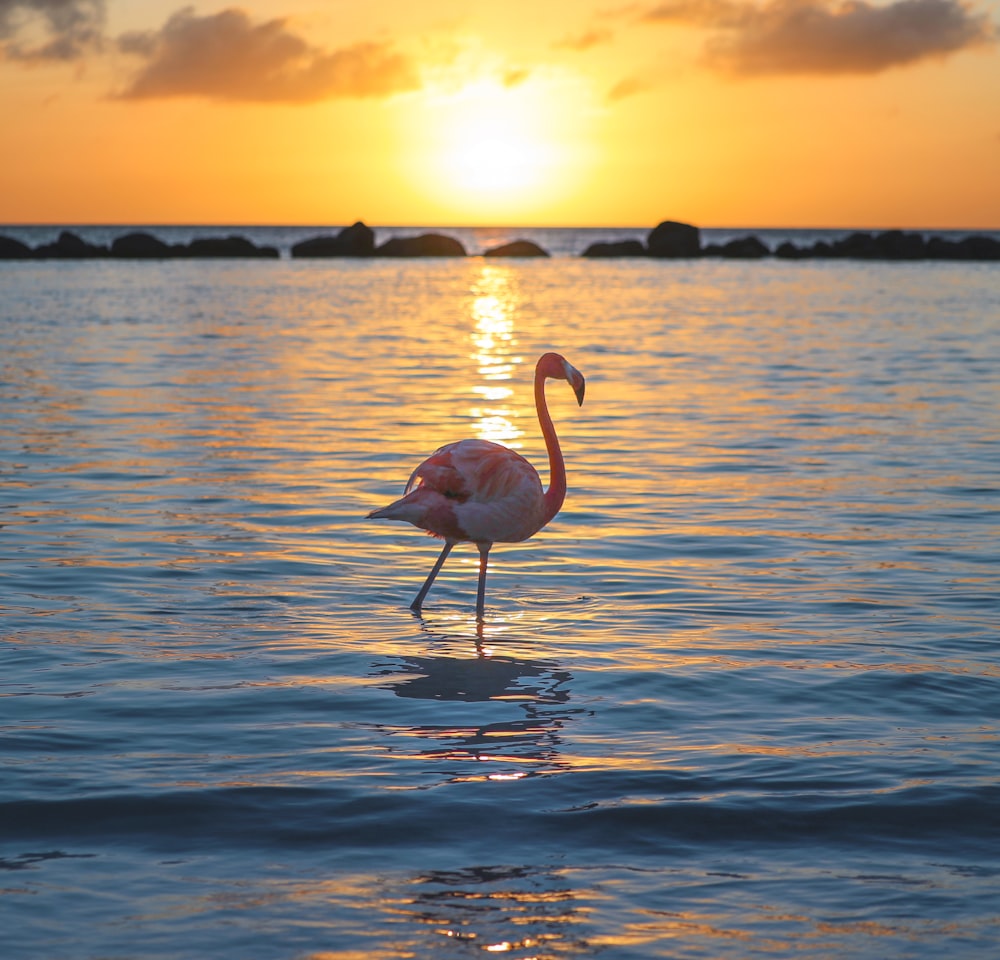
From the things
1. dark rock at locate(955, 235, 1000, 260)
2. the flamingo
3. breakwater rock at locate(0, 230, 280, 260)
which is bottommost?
the flamingo

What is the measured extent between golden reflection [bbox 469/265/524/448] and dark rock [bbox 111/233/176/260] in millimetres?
39460

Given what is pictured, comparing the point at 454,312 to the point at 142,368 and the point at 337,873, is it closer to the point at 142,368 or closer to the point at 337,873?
the point at 142,368

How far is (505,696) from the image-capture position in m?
7.00

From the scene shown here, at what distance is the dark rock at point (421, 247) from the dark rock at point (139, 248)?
60.3ft

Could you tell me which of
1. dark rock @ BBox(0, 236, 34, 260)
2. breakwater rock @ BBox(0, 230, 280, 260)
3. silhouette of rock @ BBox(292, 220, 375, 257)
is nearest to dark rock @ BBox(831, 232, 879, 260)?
silhouette of rock @ BBox(292, 220, 375, 257)

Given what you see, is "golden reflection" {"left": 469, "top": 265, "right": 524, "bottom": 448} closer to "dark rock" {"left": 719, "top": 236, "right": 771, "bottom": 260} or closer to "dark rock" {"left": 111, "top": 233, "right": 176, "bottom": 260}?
"dark rock" {"left": 111, "top": 233, "right": 176, "bottom": 260}

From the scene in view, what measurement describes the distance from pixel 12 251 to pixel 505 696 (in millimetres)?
84542

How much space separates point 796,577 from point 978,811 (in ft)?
13.2

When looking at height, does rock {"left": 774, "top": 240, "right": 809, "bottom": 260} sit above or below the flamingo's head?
above

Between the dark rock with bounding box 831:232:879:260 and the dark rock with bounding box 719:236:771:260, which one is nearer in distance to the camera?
the dark rock with bounding box 831:232:879:260

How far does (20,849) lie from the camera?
5141 millimetres

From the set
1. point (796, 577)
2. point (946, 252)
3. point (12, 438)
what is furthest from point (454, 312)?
point (946, 252)

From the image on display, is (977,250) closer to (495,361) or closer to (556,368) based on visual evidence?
(495,361)

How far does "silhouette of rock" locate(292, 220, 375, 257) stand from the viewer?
101 m
